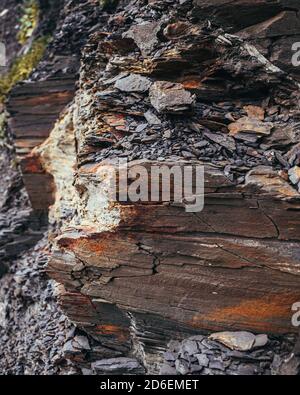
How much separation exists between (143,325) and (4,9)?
1346cm

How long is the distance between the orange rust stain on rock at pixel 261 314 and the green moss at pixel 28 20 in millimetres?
11073

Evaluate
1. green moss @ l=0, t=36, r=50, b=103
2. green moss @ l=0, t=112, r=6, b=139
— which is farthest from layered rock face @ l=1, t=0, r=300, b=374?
green moss @ l=0, t=112, r=6, b=139

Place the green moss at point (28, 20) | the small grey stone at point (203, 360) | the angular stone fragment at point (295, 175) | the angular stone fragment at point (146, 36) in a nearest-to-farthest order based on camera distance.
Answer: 1. the angular stone fragment at point (295, 175)
2. the small grey stone at point (203, 360)
3. the angular stone fragment at point (146, 36)
4. the green moss at point (28, 20)

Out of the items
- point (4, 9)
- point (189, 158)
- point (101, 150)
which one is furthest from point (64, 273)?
point (4, 9)

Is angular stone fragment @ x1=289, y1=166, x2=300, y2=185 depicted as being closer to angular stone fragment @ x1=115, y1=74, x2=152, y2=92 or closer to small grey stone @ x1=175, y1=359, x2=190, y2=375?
angular stone fragment @ x1=115, y1=74, x2=152, y2=92

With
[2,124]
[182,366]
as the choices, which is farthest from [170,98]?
[2,124]

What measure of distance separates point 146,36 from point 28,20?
8.73 meters

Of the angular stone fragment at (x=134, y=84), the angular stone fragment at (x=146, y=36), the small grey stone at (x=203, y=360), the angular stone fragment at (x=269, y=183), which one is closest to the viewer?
the angular stone fragment at (x=269, y=183)

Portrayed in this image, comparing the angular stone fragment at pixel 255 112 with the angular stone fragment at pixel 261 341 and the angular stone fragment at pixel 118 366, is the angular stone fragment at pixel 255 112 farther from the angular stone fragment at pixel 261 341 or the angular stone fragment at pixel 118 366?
the angular stone fragment at pixel 118 366

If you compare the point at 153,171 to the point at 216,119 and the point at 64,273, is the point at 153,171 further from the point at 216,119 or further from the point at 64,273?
the point at 64,273

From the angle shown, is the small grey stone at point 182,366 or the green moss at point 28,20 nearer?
the small grey stone at point 182,366

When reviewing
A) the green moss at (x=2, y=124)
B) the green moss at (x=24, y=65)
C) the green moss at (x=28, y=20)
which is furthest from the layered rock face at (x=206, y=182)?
the green moss at (x=28, y=20)

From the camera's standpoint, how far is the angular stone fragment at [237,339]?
6.90 metres

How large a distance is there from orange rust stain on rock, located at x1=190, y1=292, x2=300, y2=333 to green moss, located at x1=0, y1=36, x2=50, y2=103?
9078 millimetres
